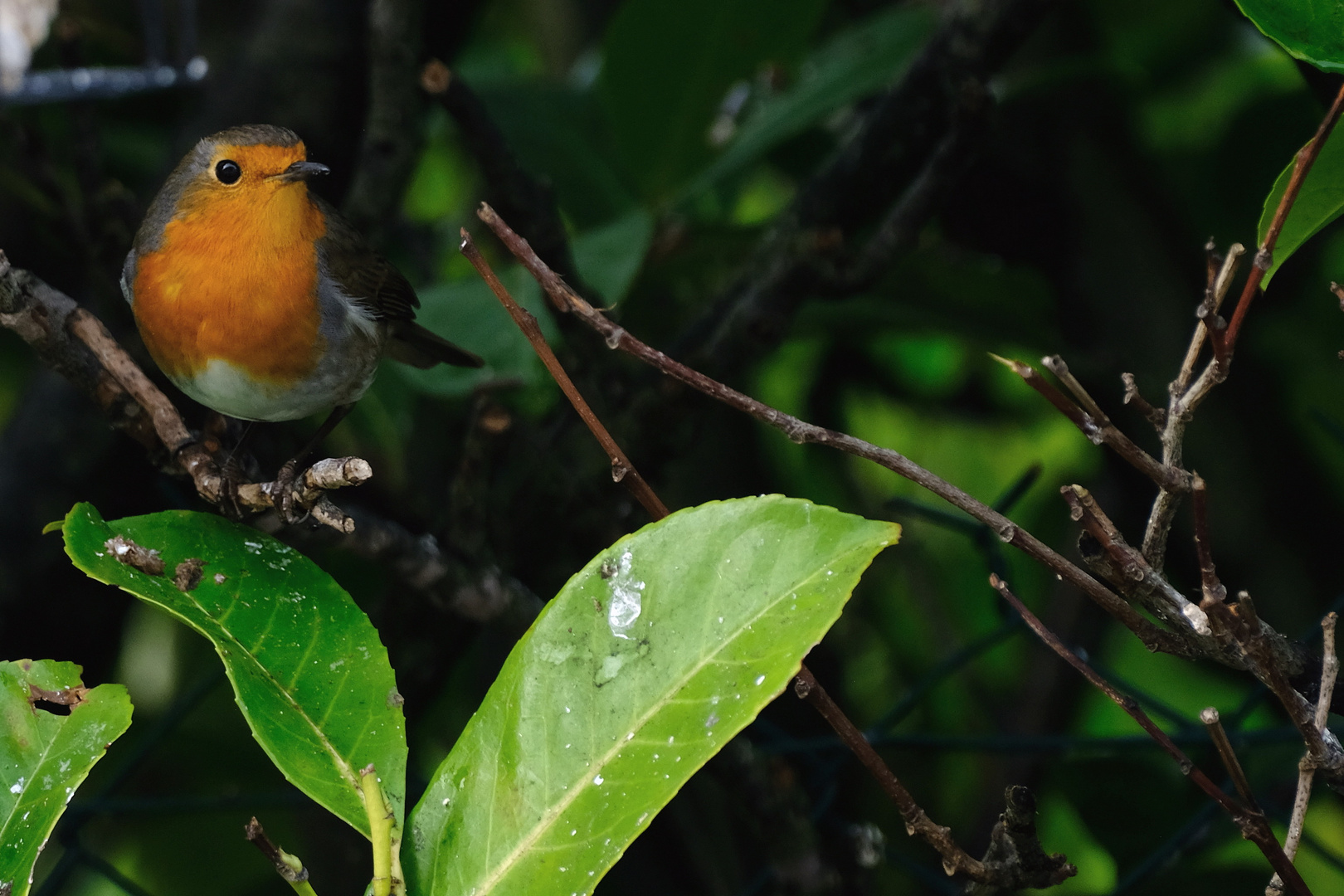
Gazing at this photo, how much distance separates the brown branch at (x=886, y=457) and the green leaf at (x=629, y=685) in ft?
0.23

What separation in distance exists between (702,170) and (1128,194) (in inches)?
33.8

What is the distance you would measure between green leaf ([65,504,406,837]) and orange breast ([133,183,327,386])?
43 centimetres

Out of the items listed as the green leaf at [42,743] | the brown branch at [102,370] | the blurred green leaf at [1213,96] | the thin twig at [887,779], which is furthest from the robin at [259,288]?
the blurred green leaf at [1213,96]

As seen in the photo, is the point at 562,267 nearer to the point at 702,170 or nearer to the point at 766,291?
the point at 766,291

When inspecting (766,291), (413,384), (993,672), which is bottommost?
(993,672)

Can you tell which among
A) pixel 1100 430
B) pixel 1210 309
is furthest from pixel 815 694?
pixel 1210 309

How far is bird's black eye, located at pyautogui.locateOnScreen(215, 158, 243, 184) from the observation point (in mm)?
1712

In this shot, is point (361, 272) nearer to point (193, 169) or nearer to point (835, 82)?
point (193, 169)

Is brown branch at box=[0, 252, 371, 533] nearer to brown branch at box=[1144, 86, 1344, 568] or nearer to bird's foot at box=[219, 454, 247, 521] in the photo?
bird's foot at box=[219, 454, 247, 521]

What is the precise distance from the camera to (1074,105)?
2.45 meters

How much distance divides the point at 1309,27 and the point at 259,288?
1212 mm

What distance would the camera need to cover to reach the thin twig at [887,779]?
0.93 meters

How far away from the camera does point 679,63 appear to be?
2.33 metres

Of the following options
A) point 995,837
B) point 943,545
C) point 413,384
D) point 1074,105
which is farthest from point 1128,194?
point 995,837
